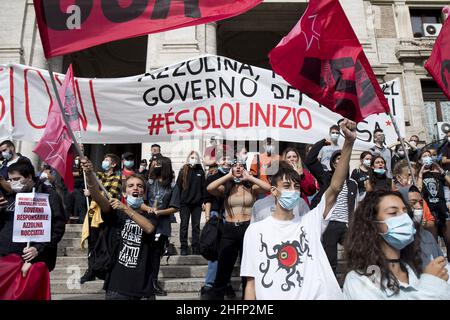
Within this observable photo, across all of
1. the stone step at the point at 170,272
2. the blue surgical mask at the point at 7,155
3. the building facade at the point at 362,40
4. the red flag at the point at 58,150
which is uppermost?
the building facade at the point at 362,40

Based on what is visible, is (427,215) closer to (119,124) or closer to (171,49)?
(119,124)

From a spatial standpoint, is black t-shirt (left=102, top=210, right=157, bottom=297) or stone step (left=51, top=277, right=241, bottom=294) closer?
black t-shirt (left=102, top=210, right=157, bottom=297)

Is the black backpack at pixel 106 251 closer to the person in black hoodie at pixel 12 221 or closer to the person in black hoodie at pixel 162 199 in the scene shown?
the person in black hoodie at pixel 12 221

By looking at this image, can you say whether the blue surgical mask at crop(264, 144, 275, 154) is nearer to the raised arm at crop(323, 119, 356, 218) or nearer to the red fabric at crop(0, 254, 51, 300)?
the raised arm at crop(323, 119, 356, 218)

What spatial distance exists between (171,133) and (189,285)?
93.1 inches

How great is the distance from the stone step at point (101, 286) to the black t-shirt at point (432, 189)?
11.5 feet

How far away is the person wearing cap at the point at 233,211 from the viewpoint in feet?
14.5

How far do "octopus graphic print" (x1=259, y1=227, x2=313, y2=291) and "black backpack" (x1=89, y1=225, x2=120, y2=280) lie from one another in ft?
5.36

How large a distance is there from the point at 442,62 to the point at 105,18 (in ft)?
14.6

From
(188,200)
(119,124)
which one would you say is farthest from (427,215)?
(119,124)

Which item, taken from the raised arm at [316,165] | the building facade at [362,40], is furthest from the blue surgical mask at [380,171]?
the building facade at [362,40]

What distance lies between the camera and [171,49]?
12719mm

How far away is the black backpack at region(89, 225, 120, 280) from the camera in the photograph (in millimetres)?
3639

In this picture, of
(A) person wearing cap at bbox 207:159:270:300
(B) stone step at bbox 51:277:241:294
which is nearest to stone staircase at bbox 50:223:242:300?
(B) stone step at bbox 51:277:241:294
